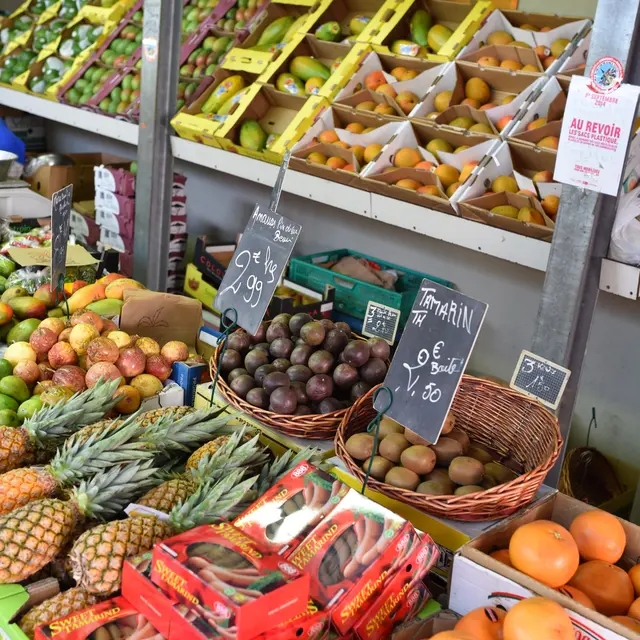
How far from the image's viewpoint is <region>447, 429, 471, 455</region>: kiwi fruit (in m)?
1.86

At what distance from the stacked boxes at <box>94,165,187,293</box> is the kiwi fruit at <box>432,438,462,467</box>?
3.38 meters

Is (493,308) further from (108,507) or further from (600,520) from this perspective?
(108,507)

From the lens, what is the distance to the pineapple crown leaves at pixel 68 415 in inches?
76.1

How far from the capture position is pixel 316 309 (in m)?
3.73

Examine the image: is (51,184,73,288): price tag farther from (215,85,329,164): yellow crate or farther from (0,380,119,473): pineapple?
(215,85,329,164): yellow crate

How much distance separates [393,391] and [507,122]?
2.17 metres

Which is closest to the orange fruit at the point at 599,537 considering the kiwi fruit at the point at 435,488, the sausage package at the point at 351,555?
the kiwi fruit at the point at 435,488

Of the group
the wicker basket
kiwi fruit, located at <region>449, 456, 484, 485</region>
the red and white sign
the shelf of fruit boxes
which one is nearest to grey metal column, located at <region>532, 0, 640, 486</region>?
the red and white sign

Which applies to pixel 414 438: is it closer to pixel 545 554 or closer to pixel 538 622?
pixel 545 554

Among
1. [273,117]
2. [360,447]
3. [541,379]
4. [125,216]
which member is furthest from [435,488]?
[125,216]

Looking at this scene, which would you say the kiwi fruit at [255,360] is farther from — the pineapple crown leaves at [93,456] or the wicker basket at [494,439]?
the pineapple crown leaves at [93,456]

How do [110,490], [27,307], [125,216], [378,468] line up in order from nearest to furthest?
[110,490]
[378,468]
[27,307]
[125,216]

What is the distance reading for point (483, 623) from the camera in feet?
4.41

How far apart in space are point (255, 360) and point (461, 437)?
2.03 ft
